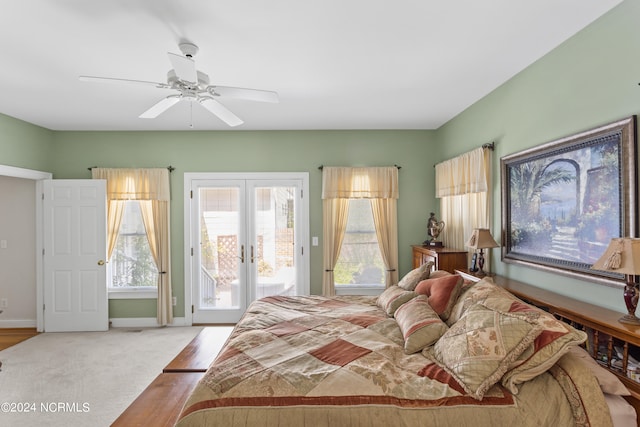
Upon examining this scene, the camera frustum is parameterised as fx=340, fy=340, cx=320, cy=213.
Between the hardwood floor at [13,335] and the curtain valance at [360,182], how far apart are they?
4.27m

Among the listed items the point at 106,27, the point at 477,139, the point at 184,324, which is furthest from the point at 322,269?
the point at 106,27

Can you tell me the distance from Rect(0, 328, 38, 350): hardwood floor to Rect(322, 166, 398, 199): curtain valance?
4274 mm

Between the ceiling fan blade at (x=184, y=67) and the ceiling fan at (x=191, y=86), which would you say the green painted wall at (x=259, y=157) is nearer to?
the ceiling fan at (x=191, y=86)

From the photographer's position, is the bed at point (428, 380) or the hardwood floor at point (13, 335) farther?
the hardwood floor at point (13, 335)

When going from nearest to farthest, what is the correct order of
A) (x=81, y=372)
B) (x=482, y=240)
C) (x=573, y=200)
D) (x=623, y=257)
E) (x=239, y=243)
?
(x=623, y=257)
(x=573, y=200)
(x=482, y=240)
(x=81, y=372)
(x=239, y=243)

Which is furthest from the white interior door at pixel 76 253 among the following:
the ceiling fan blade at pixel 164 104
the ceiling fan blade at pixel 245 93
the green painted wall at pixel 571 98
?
the green painted wall at pixel 571 98

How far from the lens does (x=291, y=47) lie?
2.47 m

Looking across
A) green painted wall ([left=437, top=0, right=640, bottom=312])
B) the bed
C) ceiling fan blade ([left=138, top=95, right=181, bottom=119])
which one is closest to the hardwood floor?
ceiling fan blade ([left=138, top=95, right=181, bottom=119])

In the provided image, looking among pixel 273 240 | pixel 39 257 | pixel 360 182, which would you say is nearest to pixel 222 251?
pixel 273 240

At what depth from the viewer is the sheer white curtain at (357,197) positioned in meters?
4.74

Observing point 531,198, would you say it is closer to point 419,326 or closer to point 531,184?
point 531,184

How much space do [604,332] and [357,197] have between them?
3289 mm

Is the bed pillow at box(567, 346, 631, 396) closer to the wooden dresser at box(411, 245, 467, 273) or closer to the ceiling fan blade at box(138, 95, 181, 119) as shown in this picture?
the wooden dresser at box(411, 245, 467, 273)
